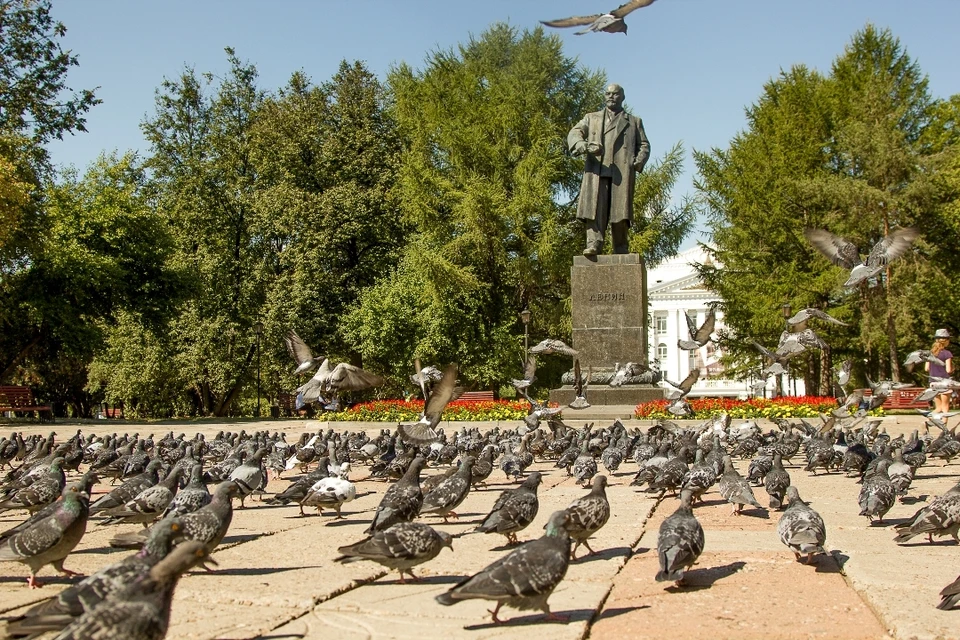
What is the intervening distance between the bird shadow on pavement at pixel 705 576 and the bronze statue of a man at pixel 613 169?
14620 millimetres

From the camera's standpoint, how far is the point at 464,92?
35.6 m

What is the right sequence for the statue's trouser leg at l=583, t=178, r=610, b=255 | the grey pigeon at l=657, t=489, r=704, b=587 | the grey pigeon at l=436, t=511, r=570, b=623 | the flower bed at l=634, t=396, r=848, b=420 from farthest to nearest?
the statue's trouser leg at l=583, t=178, r=610, b=255 < the flower bed at l=634, t=396, r=848, b=420 < the grey pigeon at l=657, t=489, r=704, b=587 < the grey pigeon at l=436, t=511, r=570, b=623

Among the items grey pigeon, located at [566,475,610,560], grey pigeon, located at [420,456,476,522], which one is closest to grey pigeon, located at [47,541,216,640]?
grey pigeon, located at [566,475,610,560]

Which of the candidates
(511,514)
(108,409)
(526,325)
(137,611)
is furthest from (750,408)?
(108,409)

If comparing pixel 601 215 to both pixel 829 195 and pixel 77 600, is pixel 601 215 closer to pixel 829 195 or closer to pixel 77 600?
pixel 829 195

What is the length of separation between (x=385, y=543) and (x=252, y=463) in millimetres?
4324

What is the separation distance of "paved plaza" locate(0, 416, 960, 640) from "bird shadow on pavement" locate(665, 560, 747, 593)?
1 cm

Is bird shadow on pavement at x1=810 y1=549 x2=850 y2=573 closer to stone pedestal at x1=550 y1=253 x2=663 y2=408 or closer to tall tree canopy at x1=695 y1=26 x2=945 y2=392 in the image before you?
stone pedestal at x1=550 y1=253 x2=663 y2=408

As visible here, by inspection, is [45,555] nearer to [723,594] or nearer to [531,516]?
[531,516]

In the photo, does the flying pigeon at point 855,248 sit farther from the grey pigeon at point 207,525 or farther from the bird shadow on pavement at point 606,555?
the grey pigeon at point 207,525

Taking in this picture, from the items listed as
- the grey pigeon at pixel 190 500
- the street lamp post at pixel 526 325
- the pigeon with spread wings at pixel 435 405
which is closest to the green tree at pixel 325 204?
the street lamp post at pixel 526 325

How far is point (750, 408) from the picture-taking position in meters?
18.5

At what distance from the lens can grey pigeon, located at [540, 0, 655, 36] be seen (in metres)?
9.12

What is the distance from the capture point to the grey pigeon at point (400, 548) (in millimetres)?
4911
